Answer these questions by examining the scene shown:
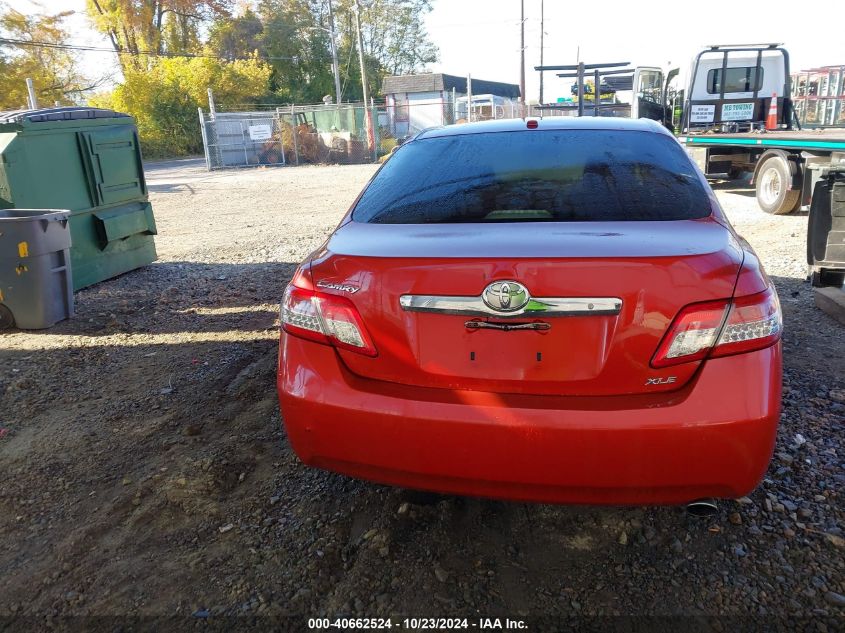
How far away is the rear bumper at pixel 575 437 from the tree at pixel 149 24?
5036cm

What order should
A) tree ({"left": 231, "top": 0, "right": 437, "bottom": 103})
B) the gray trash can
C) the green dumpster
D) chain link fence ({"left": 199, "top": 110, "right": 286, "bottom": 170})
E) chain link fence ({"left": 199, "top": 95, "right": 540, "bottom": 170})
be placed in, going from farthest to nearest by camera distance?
tree ({"left": 231, "top": 0, "right": 437, "bottom": 103}) < chain link fence ({"left": 199, "top": 110, "right": 286, "bottom": 170}) < chain link fence ({"left": 199, "top": 95, "right": 540, "bottom": 170}) < the green dumpster < the gray trash can

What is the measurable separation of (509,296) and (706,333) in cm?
62

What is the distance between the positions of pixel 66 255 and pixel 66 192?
4.53 feet

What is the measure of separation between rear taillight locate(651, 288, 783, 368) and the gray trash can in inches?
202

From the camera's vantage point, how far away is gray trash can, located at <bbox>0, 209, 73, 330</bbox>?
5219 millimetres

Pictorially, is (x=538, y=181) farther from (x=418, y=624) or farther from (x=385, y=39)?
(x=385, y=39)

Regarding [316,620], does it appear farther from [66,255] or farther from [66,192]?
[66,192]

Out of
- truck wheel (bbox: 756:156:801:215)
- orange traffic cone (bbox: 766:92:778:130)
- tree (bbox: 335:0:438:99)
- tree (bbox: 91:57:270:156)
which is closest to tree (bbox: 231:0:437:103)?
tree (bbox: 335:0:438:99)

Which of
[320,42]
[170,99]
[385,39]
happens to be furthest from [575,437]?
[385,39]

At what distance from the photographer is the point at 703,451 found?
1973mm

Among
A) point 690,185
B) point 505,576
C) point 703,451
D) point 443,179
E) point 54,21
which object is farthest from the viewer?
point 54,21

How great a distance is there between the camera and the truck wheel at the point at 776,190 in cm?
984

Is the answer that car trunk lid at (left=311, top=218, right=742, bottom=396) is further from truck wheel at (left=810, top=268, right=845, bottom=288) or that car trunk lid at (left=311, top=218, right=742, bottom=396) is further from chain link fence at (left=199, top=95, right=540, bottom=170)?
chain link fence at (left=199, top=95, right=540, bottom=170)

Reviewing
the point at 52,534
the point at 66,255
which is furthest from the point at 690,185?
the point at 66,255
